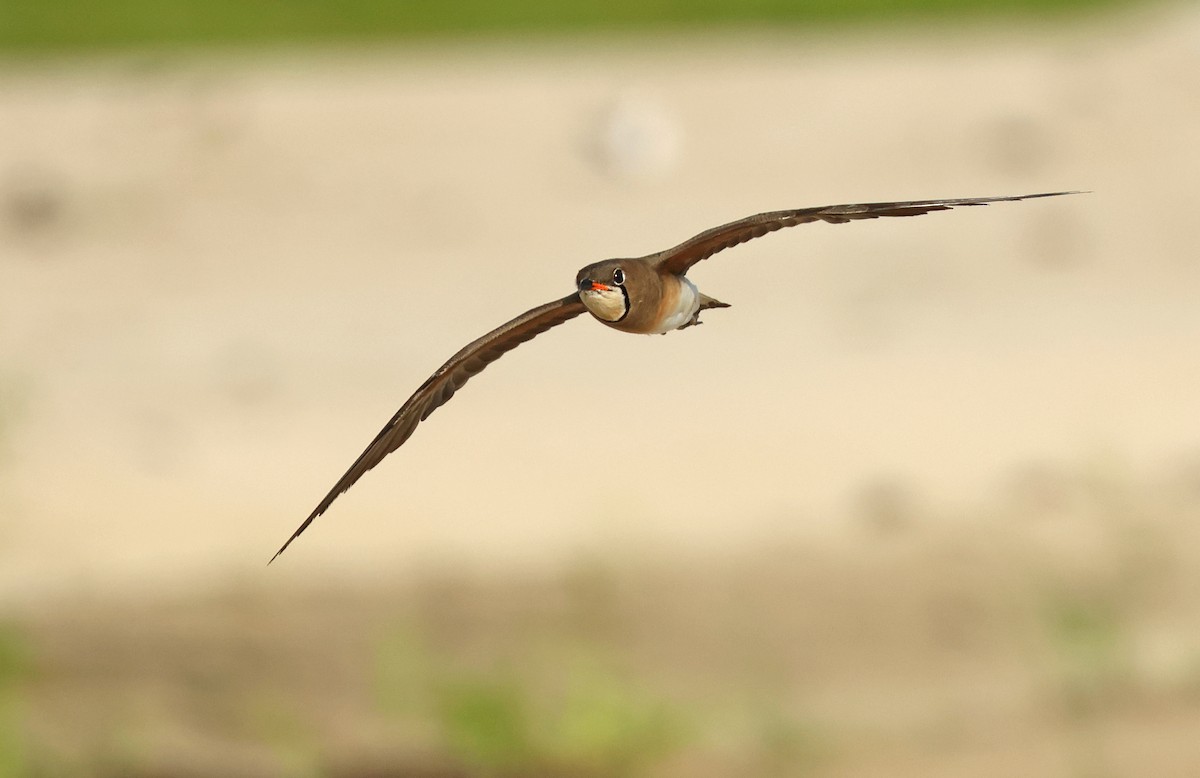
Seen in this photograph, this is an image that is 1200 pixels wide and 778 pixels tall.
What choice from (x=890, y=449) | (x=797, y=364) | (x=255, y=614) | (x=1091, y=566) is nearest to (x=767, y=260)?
(x=797, y=364)

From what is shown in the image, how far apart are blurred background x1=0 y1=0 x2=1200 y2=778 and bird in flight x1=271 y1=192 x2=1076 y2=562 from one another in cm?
611

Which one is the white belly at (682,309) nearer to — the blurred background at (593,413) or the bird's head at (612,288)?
the bird's head at (612,288)

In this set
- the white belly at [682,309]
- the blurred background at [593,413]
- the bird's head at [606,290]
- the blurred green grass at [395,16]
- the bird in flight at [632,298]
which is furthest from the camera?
the blurred green grass at [395,16]

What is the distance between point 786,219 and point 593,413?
27.8 ft

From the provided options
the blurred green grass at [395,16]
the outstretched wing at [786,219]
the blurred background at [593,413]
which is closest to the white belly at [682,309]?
the outstretched wing at [786,219]

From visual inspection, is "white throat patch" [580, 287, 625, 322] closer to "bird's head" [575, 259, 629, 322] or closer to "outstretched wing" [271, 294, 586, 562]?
"bird's head" [575, 259, 629, 322]

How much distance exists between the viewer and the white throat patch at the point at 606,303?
4.53 meters

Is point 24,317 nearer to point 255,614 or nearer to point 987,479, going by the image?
point 255,614

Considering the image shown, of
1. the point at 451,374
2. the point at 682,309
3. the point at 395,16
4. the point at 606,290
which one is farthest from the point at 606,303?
the point at 395,16

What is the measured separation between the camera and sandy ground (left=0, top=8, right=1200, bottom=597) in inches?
490

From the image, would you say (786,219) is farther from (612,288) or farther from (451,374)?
(451,374)

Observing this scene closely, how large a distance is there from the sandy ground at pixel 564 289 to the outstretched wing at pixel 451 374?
7168 mm

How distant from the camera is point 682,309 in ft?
15.9

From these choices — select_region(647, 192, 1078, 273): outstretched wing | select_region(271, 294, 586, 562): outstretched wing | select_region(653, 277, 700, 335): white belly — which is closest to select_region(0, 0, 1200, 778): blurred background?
select_region(271, 294, 586, 562): outstretched wing
